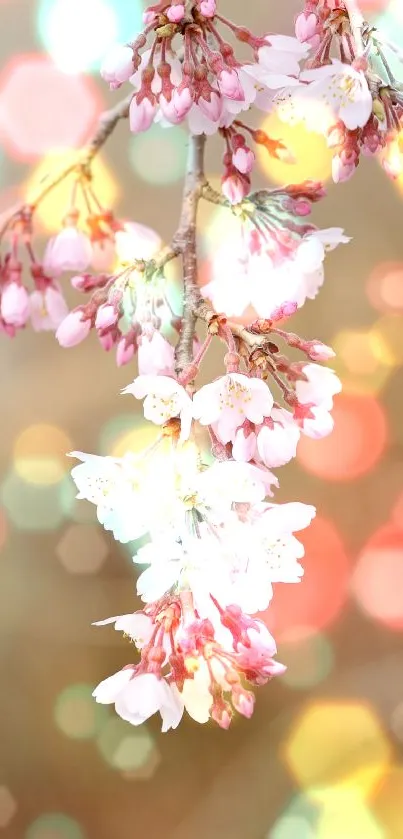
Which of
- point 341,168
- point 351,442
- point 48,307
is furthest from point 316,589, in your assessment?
point 341,168

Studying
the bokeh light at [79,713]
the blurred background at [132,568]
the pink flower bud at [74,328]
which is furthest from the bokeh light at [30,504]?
the pink flower bud at [74,328]

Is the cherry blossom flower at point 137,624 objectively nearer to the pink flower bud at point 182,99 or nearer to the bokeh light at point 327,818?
the pink flower bud at point 182,99

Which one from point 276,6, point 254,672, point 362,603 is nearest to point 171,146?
point 276,6

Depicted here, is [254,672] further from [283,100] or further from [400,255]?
[400,255]

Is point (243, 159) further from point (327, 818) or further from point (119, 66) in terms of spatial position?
point (327, 818)

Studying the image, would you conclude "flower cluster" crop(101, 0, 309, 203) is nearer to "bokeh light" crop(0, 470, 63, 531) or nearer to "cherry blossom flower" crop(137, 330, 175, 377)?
"cherry blossom flower" crop(137, 330, 175, 377)
